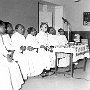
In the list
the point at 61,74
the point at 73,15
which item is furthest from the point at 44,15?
the point at 61,74

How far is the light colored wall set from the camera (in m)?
10.4

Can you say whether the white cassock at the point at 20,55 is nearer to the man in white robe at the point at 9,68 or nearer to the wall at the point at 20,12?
the man in white robe at the point at 9,68

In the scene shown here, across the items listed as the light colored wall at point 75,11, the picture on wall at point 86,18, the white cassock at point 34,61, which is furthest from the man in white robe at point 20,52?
the picture on wall at point 86,18

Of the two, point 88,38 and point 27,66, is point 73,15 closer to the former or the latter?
point 88,38

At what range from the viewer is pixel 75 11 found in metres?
10.6

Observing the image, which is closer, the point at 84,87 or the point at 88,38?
the point at 84,87

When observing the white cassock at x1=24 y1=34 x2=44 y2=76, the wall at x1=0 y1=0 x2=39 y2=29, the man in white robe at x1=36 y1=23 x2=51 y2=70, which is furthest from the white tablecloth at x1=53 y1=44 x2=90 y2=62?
the wall at x1=0 y1=0 x2=39 y2=29

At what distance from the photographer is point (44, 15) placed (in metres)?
10.2

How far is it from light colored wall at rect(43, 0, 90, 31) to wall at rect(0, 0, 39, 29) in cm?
252

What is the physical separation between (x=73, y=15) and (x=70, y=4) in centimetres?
54

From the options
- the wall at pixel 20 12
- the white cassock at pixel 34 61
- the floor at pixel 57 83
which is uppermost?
the wall at pixel 20 12

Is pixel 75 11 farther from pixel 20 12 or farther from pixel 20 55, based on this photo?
pixel 20 55

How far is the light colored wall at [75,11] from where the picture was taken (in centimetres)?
1039

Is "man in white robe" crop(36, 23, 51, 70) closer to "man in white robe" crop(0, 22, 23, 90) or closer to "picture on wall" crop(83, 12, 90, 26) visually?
"man in white robe" crop(0, 22, 23, 90)
